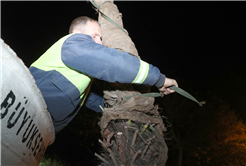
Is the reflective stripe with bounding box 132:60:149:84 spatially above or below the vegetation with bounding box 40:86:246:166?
above

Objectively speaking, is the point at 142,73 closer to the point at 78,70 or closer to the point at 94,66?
the point at 94,66

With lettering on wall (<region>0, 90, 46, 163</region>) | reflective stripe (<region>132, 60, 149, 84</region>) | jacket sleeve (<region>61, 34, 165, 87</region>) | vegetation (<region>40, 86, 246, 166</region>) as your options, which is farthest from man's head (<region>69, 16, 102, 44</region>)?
vegetation (<region>40, 86, 246, 166</region>)

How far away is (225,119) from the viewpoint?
452cm

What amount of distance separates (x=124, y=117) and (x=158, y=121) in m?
0.26

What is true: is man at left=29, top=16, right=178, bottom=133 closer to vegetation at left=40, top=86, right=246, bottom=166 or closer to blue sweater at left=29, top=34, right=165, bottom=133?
blue sweater at left=29, top=34, right=165, bottom=133

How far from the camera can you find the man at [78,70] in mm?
875

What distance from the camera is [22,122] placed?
710 millimetres

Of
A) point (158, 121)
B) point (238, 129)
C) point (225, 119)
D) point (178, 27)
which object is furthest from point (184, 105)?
point (158, 121)

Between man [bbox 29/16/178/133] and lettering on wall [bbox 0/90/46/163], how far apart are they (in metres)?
0.21

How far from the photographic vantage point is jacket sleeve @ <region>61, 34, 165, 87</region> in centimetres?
87

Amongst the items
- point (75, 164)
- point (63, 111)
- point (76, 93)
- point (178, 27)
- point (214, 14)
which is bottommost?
point (75, 164)

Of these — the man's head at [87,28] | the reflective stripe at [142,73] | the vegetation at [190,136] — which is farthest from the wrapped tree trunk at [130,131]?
the vegetation at [190,136]

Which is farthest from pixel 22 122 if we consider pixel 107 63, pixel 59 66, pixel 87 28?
pixel 87 28

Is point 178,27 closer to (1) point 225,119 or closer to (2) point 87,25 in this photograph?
(2) point 87,25
